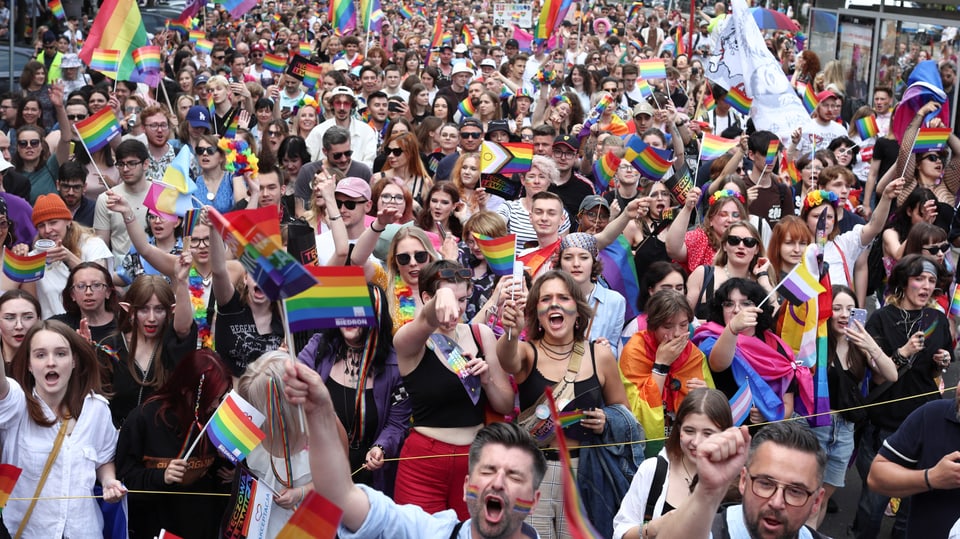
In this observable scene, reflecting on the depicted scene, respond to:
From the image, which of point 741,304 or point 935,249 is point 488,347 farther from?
point 935,249

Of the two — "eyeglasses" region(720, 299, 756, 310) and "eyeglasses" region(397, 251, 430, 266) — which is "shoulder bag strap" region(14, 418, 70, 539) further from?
"eyeglasses" region(720, 299, 756, 310)

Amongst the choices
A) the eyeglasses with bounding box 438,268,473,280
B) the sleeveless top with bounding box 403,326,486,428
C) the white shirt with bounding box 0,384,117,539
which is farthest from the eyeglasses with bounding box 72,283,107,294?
the sleeveless top with bounding box 403,326,486,428

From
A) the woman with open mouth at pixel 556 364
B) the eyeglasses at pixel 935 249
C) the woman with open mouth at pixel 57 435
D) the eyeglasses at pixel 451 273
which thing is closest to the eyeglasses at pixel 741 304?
the woman with open mouth at pixel 556 364

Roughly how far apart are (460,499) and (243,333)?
155 centimetres

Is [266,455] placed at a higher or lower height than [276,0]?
higher

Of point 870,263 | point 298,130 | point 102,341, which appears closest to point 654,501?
point 102,341

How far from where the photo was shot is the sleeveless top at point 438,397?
534cm

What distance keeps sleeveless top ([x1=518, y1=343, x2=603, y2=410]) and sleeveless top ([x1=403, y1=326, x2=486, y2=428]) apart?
0.21m

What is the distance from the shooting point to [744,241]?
7.09 metres

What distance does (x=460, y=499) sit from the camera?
5.37 m

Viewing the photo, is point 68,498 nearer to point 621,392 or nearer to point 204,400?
point 204,400

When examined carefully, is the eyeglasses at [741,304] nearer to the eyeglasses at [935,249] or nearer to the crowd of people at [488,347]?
the crowd of people at [488,347]

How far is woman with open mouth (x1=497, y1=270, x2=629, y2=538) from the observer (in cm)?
527

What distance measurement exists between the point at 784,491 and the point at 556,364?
190 cm
